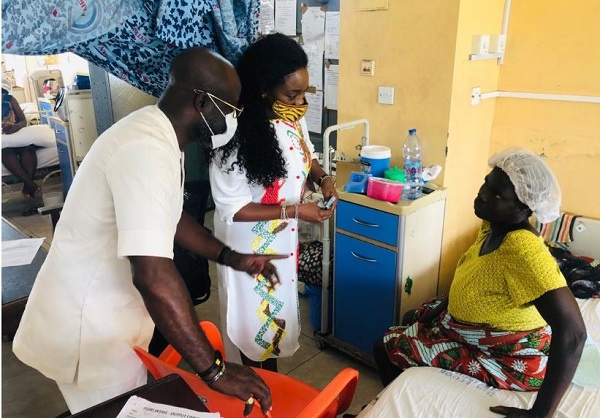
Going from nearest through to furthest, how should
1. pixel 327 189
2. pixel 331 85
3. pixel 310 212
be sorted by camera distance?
pixel 310 212
pixel 327 189
pixel 331 85

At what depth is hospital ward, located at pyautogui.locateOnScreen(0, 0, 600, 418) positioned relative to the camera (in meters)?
1.09

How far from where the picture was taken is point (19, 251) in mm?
2072

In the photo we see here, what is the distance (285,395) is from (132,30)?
1083 millimetres

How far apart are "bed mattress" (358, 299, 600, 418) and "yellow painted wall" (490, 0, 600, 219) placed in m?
1.40

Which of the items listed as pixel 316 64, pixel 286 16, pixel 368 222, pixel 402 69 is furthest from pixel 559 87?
pixel 286 16

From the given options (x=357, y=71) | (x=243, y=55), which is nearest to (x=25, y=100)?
(x=357, y=71)

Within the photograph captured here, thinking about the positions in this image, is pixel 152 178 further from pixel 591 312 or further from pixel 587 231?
pixel 587 231

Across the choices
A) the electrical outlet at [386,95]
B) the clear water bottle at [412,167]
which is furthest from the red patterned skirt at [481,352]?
the electrical outlet at [386,95]

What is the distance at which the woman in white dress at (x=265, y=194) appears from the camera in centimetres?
160

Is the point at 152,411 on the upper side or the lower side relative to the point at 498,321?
upper

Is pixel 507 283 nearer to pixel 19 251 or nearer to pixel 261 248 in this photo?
pixel 261 248

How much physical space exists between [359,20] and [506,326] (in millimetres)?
1699

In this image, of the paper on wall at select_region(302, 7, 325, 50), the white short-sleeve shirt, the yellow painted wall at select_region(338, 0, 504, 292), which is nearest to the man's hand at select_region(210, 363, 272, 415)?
the white short-sleeve shirt

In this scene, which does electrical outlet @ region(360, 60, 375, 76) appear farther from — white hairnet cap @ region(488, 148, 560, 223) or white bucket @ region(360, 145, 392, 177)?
white hairnet cap @ region(488, 148, 560, 223)
